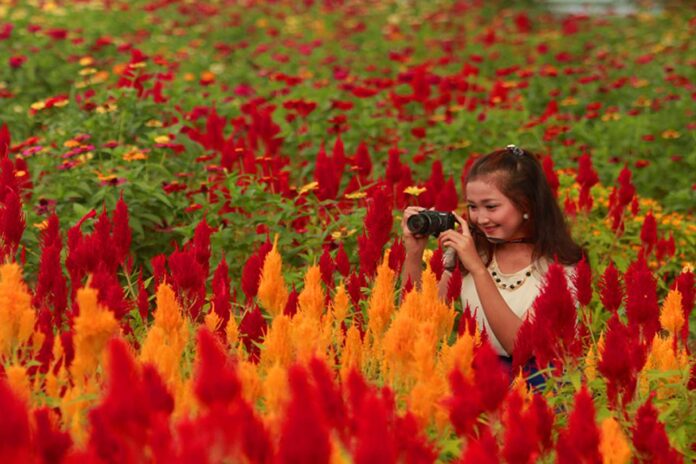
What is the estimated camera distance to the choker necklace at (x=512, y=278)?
3.66 meters

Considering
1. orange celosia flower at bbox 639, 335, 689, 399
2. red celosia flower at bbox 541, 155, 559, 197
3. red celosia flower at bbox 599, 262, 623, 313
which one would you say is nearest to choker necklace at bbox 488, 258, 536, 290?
red celosia flower at bbox 541, 155, 559, 197

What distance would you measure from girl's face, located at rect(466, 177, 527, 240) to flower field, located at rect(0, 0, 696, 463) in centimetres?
15

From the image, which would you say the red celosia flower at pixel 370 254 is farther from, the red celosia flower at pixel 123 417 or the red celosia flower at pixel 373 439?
the red celosia flower at pixel 373 439

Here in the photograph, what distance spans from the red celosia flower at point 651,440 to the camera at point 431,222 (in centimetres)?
147

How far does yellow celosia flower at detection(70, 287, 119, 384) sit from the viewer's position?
6.27ft

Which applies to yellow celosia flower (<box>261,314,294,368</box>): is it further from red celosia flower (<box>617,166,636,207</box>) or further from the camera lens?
red celosia flower (<box>617,166,636,207</box>)

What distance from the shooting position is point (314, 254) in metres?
3.95

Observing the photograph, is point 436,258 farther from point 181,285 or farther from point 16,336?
point 16,336

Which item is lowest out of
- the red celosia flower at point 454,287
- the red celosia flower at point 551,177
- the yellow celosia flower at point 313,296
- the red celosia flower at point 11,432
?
the red celosia flower at point 551,177

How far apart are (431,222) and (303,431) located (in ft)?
6.53

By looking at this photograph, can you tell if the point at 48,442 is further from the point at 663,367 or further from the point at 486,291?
the point at 486,291

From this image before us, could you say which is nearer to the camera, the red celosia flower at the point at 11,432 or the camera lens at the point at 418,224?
the red celosia flower at the point at 11,432

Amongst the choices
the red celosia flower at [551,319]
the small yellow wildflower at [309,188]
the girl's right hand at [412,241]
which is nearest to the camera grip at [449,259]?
the girl's right hand at [412,241]

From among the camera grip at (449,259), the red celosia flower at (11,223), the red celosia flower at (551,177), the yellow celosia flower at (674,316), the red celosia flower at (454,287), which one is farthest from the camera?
the red celosia flower at (551,177)
